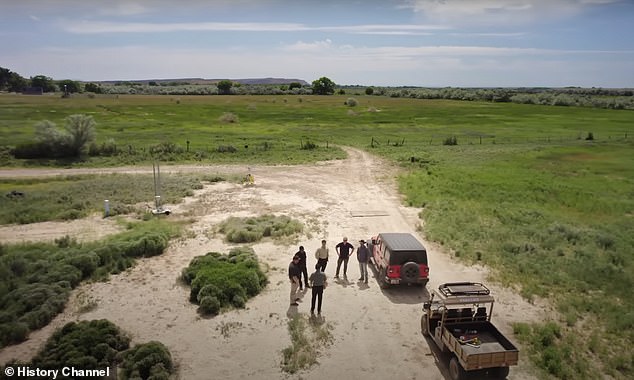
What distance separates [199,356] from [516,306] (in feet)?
35.2

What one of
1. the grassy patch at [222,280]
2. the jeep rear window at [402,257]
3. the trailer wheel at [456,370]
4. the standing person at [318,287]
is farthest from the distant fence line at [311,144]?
the trailer wheel at [456,370]

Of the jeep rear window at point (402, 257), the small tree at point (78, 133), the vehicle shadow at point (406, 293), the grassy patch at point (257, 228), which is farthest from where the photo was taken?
the small tree at point (78, 133)

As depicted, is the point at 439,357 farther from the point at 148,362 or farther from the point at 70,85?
the point at 70,85

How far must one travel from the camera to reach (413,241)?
15945 millimetres

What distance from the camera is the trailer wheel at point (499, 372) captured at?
1048cm

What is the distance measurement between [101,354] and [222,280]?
472 centimetres

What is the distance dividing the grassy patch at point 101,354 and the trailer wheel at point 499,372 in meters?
8.29

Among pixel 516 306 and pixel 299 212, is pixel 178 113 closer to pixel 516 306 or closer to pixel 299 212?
pixel 299 212

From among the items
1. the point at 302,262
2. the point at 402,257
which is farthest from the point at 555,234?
the point at 302,262

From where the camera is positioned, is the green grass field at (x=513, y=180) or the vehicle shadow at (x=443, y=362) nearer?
the vehicle shadow at (x=443, y=362)

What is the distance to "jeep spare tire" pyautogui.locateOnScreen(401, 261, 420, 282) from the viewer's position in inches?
584

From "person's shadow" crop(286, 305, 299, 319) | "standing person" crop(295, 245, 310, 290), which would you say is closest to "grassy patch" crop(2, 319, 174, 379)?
"person's shadow" crop(286, 305, 299, 319)

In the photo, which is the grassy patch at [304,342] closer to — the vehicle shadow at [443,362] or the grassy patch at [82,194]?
the vehicle shadow at [443,362]

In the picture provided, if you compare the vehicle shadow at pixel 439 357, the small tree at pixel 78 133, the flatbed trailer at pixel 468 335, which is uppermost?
the small tree at pixel 78 133
